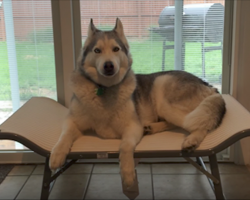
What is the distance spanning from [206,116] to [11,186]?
1.57 meters

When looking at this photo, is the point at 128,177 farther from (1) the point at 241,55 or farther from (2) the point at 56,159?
(1) the point at 241,55

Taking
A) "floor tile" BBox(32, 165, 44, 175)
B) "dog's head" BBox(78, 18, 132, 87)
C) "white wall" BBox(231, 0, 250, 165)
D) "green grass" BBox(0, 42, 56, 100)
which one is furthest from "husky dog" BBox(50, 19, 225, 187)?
"floor tile" BBox(32, 165, 44, 175)

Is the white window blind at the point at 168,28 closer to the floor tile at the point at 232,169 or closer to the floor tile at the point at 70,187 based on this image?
the floor tile at the point at 232,169

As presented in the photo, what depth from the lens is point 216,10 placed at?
245 cm

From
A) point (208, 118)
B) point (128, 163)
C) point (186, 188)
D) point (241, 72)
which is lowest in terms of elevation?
point (186, 188)

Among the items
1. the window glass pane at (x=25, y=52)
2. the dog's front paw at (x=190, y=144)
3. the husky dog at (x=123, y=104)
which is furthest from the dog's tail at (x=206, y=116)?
the window glass pane at (x=25, y=52)

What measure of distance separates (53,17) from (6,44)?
467 mm

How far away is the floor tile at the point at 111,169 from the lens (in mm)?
2553

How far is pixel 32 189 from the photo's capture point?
91.2 inches

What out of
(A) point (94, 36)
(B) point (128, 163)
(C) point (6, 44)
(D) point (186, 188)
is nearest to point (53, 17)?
(C) point (6, 44)

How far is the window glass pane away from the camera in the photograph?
2457 millimetres

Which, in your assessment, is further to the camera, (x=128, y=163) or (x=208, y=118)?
(x=208, y=118)

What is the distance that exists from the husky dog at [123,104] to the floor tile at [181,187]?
55 centimetres

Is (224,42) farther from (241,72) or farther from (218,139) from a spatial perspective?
(218,139)
